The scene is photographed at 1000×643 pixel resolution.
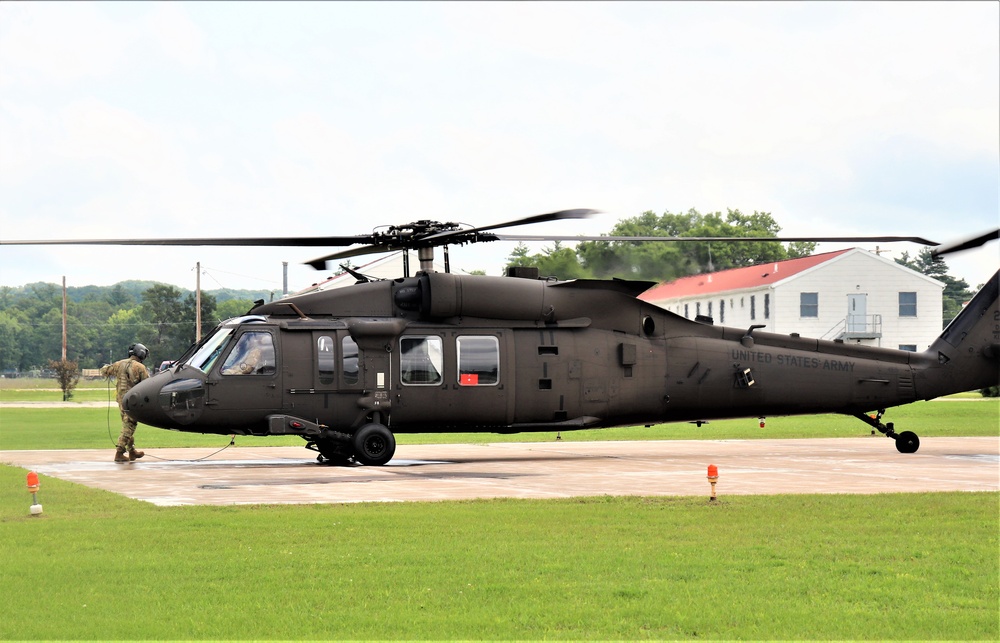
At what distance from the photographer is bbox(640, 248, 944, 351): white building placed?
68812 mm

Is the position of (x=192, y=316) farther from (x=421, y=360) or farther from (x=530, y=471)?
(x=530, y=471)

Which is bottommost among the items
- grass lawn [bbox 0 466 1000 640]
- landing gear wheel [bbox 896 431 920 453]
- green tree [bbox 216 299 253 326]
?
landing gear wheel [bbox 896 431 920 453]

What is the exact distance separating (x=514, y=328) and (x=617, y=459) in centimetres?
462

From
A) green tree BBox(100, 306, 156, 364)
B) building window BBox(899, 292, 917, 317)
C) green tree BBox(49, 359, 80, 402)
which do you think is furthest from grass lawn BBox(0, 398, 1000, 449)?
green tree BBox(100, 306, 156, 364)

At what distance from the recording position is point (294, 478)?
21000 mm

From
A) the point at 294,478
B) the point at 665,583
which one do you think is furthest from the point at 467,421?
the point at 665,583

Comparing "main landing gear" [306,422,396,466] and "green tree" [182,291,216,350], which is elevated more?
"green tree" [182,291,216,350]

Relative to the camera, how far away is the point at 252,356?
70.8 feet

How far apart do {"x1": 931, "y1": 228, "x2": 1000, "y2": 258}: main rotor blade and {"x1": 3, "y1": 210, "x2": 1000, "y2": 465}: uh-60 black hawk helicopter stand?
0.14ft

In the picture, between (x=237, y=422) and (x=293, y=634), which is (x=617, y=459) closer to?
(x=237, y=422)

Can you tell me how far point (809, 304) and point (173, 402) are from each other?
53891 millimetres

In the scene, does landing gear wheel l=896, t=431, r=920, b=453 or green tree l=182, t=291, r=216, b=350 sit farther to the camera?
green tree l=182, t=291, r=216, b=350

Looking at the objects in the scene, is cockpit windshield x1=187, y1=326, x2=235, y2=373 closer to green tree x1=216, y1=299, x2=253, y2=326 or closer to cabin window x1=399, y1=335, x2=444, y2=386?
cabin window x1=399, y1=335, x2=444, y2=386

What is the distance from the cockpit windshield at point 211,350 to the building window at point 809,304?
2060 inches
